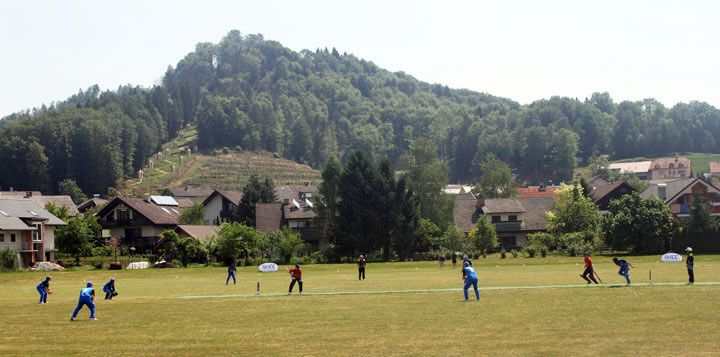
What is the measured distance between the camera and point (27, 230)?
250 ft

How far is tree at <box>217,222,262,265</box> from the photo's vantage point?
239ft

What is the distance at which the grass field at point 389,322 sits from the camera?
68.3ft

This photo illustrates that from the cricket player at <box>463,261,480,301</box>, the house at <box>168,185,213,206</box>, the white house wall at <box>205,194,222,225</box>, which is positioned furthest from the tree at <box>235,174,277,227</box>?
the cricket player at <box>463,261,480,301</box>

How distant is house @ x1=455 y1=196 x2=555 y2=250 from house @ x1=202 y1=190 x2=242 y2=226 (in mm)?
35909

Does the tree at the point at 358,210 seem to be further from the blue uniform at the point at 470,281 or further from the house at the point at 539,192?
A: the house at the point at 539,192

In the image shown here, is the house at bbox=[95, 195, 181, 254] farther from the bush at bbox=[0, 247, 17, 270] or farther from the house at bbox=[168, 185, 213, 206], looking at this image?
the house at bbox=[168, 185, 213, 206]

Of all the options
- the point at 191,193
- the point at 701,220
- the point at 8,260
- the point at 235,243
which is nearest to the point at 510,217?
the point at 701,220

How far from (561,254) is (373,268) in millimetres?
22338

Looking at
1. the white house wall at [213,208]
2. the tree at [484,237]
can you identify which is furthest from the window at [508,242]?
the white house wall at [213,208]

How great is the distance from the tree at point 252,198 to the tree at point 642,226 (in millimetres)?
52353

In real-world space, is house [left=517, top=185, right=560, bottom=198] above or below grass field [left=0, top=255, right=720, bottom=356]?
above

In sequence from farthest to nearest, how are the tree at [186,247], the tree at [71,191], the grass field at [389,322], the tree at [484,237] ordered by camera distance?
1. the tree at [71,191]
2. the tree at [484,237]
3. the tree at [186,247]
4. the grass field at [389,322]

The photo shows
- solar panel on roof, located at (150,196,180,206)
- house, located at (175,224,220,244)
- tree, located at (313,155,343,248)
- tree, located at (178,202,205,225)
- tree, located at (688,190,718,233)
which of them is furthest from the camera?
solar panel on roof, located at (150,196,180,206)

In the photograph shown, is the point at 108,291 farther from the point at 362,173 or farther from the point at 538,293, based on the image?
the point at 362,173
